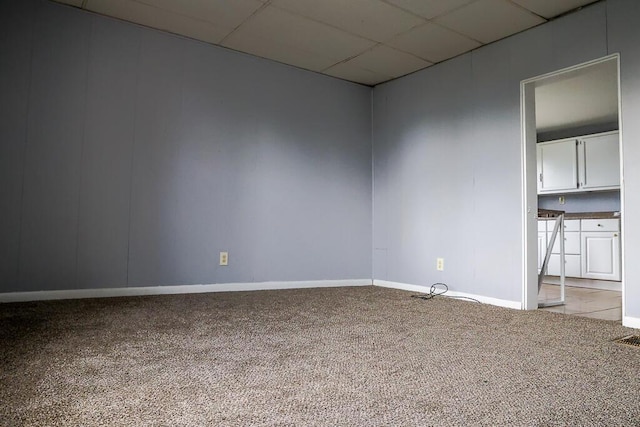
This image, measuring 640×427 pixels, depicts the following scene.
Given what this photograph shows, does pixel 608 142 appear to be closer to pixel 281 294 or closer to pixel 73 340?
pixel 281 294

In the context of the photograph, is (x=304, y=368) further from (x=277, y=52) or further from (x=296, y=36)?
(x=277, y=52)

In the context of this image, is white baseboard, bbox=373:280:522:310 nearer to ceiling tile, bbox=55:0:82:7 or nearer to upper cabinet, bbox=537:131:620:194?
upper cabinet, bbox=537:131:620:194

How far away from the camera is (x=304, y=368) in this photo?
1.53 metres

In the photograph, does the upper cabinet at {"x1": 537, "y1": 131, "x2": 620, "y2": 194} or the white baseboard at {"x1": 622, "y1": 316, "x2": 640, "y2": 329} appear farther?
the upper cabinet at {"x1": 537, "y1": 131, "x2": 620, "y2": 194}

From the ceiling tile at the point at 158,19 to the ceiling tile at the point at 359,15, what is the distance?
27.9 inches

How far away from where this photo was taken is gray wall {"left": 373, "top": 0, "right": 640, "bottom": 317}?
2.55m

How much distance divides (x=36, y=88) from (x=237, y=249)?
1.91m

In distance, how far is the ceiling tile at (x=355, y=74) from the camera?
13.3 ft

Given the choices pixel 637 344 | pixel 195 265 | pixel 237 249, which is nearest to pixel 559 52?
pixel 637 344

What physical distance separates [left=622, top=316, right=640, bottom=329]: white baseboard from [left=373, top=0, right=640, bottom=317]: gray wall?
4cm

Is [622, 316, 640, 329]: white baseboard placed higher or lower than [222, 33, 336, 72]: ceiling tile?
lower

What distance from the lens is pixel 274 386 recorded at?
4.39ft

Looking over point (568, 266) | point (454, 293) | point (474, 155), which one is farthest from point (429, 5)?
point (568, 266)

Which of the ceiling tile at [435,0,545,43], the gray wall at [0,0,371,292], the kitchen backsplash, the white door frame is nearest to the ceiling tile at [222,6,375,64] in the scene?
the gray wall at [0,0,371,292]
